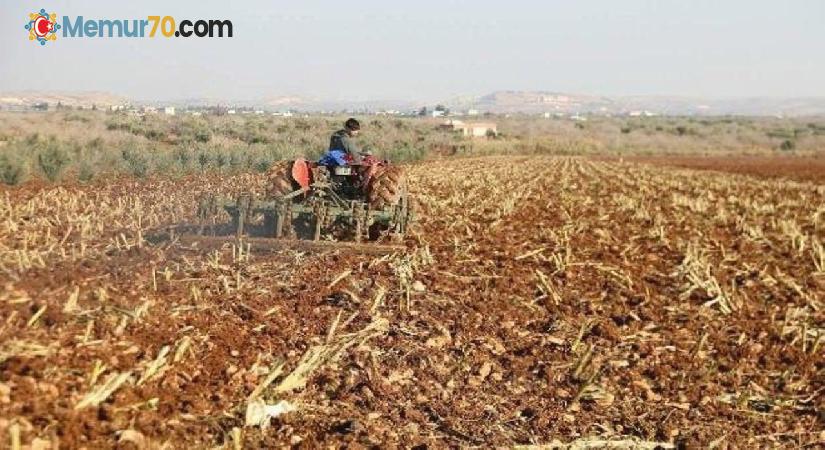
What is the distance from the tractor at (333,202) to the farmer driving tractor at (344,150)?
9 centimetres

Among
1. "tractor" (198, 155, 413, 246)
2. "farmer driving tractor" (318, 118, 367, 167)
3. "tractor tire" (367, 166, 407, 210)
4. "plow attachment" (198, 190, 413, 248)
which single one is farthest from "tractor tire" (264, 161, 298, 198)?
"tractor tire" (367, 166, 407, 210)

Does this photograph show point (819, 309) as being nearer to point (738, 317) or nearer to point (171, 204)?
point (738, 317)

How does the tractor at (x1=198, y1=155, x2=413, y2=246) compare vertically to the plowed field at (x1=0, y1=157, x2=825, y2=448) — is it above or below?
above

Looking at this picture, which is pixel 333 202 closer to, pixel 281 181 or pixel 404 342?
pixel 281 181

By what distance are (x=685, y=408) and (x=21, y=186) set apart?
1390cm

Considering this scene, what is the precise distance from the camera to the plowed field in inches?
173

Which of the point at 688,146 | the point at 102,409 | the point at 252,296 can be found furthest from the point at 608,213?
the point at 688,146

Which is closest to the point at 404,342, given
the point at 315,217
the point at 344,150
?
the point at 315,217

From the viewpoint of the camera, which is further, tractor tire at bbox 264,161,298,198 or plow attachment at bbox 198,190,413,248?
tractor tire at bbox 264,161,298,198

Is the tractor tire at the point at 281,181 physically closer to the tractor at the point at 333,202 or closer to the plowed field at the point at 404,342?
the tractor at the point at 333,202

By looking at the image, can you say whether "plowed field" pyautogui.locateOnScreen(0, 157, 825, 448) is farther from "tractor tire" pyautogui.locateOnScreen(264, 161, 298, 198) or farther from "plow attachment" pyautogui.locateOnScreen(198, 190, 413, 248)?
"tractor tire" pyautogui.locateOnScreen(264, 161, 298, 198)

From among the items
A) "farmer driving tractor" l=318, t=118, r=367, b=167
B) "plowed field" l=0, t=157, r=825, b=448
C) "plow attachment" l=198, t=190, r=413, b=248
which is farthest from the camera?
"farmer driving tractor" l=318, t=118, r=367, b=167

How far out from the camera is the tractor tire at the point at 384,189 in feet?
32.5

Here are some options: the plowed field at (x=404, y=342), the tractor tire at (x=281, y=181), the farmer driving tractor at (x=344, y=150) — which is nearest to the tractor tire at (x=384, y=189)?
the farmer driving tractor at (x=344, y=150)
